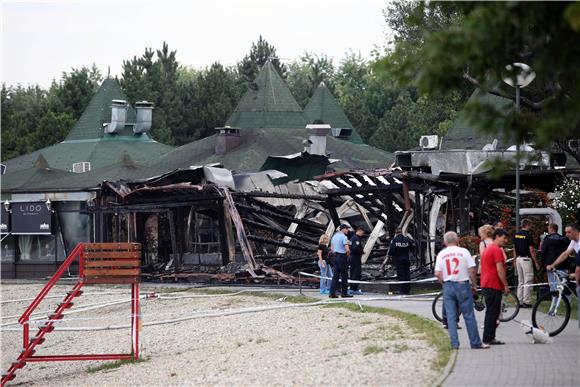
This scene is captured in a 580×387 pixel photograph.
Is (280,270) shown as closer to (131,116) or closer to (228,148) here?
(228,148)

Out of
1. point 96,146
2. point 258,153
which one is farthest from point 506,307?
point 96,146

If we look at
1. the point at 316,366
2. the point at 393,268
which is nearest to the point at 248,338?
the point at 316,366

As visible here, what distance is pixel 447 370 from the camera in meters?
16.2

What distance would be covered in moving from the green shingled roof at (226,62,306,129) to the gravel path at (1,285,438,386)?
29871mm

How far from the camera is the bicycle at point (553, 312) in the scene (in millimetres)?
19906

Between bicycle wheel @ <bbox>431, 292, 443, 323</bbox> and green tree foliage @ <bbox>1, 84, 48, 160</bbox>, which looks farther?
green tree foliage @ <bbox>1, 84, 48, 160</bbox>

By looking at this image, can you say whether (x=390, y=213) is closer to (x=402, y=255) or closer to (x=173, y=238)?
(x=402, y=255)

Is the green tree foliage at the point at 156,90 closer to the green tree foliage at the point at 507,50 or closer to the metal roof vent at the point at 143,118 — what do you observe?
the metal roof vent at the point at 143,118

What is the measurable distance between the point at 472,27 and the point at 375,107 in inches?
3987

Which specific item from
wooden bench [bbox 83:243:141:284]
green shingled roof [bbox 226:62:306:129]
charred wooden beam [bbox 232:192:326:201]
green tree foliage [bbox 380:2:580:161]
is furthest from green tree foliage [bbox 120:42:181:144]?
green tree foliage [bbox 380:2:580:161]

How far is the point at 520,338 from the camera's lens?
64.1 feet

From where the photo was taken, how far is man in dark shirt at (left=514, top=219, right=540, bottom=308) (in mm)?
24234

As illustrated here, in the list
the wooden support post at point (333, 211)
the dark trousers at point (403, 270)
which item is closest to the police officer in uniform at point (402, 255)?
the dark trousers at point (403, 270)

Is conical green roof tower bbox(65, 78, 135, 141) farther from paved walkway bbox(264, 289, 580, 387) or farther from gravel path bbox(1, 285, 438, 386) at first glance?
paved walkway bbox(264, 289, 580, 387)
